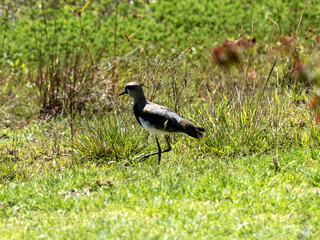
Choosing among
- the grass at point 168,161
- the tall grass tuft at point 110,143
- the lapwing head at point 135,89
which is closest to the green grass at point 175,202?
the grass at point 168,161

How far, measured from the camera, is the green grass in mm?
3891

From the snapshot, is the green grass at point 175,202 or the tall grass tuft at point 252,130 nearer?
the green grass at point 175,202

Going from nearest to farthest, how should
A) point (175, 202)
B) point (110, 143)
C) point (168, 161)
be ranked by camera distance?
point (175, 202)
point (168, 161)
point (110, 143)

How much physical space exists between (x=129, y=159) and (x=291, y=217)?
2.29 m

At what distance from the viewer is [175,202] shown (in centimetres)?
432

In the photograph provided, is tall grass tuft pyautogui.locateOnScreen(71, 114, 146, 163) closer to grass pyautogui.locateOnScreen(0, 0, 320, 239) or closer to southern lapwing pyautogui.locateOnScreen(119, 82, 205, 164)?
grass pyautogui.locateOnScreen(0, 0, 320, 239)

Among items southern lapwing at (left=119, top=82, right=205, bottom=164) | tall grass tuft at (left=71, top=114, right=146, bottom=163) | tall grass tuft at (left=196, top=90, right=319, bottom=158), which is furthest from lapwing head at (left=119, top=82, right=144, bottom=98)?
tall grass tuft at (left=196, top=90, right=319, bottom=158)

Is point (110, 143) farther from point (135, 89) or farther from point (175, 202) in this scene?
point (175, 202)

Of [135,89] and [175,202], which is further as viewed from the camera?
[135,89]

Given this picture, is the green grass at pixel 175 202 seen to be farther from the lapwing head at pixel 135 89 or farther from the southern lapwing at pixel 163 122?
the lapwing head at pixel 135 89

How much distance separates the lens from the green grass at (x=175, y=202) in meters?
3.89

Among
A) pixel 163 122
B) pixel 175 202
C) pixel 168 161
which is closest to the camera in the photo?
pixel 175 202

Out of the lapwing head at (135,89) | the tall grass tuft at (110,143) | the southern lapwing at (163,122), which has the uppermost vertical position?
the lapwing head at (135,89)

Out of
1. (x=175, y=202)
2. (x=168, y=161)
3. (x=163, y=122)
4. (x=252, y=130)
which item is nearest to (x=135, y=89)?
(x=163, y=122)
